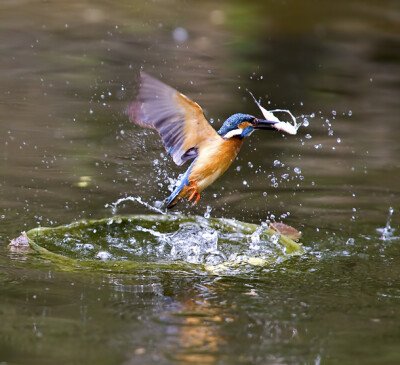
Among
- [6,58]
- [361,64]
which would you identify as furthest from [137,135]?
[361,64]

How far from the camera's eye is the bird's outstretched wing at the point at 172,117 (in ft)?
13.5

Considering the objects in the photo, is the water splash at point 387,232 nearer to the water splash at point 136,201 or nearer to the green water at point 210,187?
the green water at point 210,187

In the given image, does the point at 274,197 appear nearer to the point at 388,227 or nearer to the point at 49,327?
the point at 388,227

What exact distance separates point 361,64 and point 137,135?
13.0ft

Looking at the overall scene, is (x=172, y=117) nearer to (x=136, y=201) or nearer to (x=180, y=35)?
(x=136, y=201)

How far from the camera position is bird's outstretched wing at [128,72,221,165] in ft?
13.5

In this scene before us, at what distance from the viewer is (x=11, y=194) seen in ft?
17.3

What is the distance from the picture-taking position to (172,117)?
13.9 ft

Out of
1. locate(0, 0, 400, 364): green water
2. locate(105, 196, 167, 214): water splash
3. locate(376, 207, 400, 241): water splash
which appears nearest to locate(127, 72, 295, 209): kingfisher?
locate(0, 0, 400, 364): green water

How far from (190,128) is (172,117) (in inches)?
4.9

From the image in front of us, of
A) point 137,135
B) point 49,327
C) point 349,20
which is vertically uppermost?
point 349,20

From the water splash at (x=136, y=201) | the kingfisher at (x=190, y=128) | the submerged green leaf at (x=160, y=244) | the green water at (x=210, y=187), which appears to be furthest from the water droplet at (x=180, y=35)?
the kingfisher at (x=190, y=128)

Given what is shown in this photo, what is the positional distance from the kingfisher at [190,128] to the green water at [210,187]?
1.40 ft

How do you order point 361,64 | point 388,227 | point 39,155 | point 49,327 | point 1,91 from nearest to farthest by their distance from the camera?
1. point 49,327
2. point 388,227
3. point 39,155
4. point 1,91
5. point 361,64
